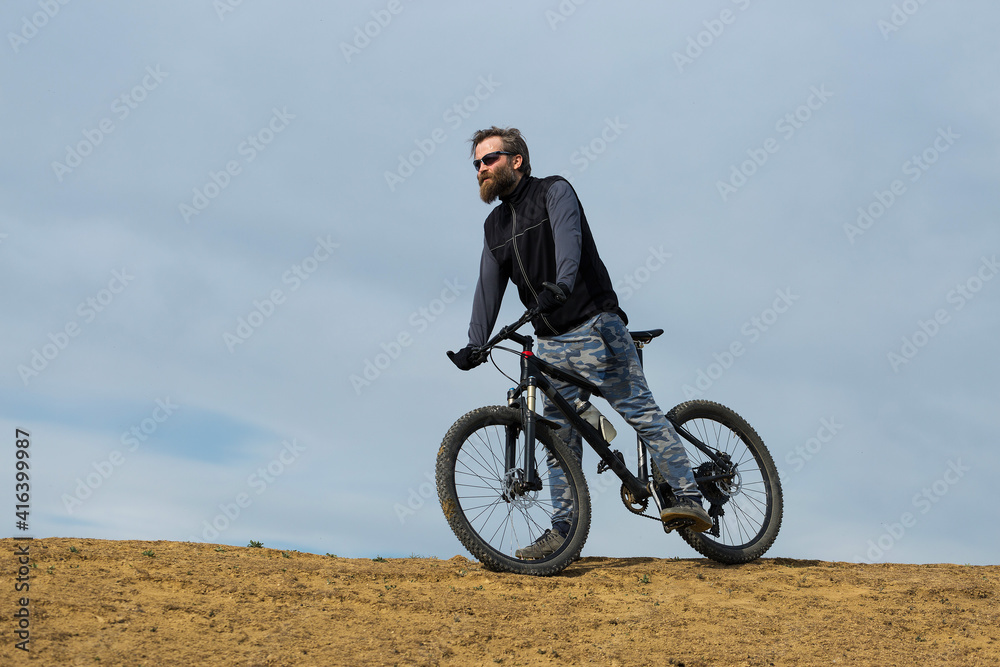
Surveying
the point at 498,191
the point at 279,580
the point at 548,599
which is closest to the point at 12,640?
the point at 279,580

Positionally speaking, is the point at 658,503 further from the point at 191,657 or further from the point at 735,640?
the point at 191,657

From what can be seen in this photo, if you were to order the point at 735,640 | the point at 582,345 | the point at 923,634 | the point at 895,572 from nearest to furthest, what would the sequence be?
1. the point at 735,640
2. the point at 923,634
3. the point at 582,345
4. the point at 895,572

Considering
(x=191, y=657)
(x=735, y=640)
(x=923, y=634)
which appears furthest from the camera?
(x=923, y=634)

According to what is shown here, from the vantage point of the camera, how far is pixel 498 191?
6.92 m

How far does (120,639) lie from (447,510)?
213cm

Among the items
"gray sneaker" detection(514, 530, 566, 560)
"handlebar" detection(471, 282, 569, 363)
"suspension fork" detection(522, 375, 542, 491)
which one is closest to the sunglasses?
"handlebar" detection(471, 282, 569, 363)

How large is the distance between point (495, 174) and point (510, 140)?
12.5 inches

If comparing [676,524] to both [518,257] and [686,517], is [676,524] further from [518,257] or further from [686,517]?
[518,257]

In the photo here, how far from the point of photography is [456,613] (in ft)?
19.2

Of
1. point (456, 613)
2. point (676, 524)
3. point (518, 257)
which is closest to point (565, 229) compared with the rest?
point (518, 257)

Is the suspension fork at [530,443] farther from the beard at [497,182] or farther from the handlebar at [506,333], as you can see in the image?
the beard at [497,182]

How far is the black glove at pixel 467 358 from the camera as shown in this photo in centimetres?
657

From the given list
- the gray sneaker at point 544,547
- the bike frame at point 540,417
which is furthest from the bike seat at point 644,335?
the gray sneaker at point 544,547

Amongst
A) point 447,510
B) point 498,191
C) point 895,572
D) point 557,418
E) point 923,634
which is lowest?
point 923,634
